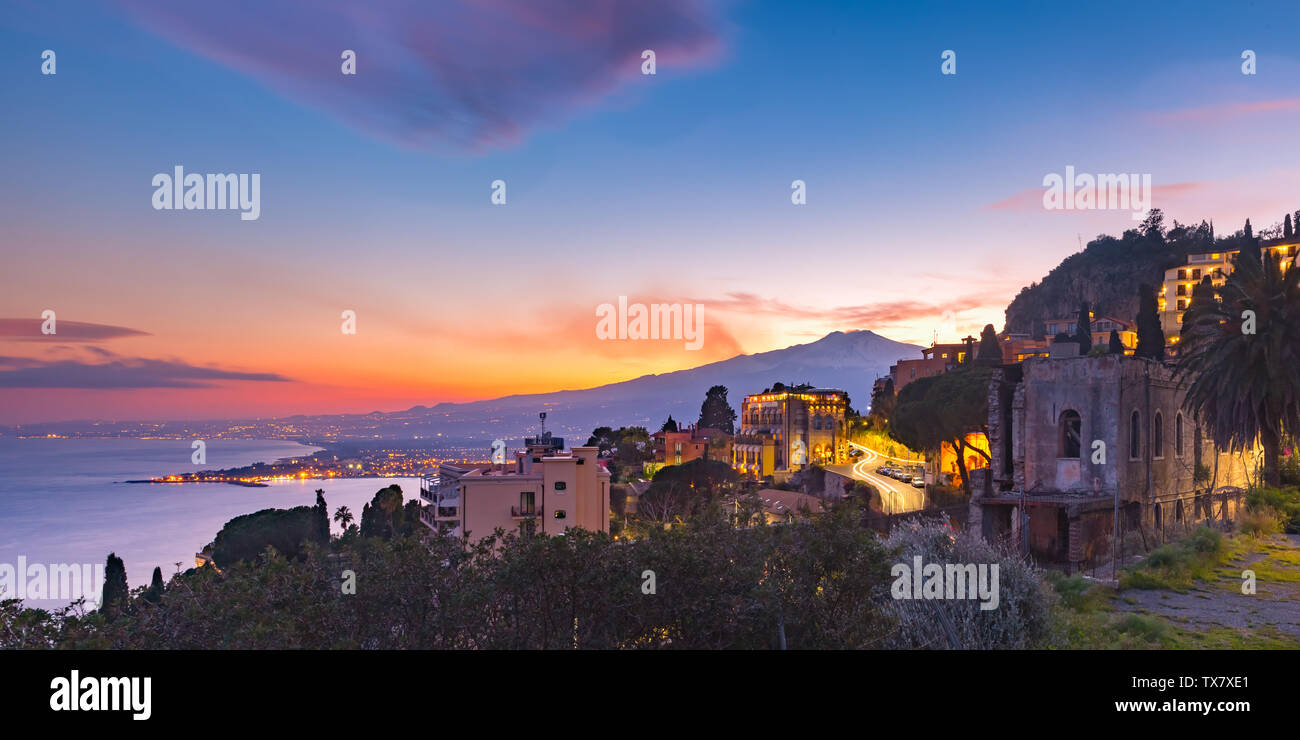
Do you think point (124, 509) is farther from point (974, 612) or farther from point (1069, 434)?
point (974, 612)

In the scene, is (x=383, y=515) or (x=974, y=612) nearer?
(x=974, y=612)

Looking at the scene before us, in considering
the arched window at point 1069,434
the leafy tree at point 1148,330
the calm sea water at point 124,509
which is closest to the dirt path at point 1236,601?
the arched window at point 1069,434

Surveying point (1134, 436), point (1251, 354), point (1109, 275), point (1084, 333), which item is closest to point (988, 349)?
point (1134, 436)

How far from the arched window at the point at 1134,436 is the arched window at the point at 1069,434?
1.60 metres

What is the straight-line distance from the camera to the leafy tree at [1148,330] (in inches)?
2132

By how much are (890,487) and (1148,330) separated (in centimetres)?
2703

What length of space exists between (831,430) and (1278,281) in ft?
221

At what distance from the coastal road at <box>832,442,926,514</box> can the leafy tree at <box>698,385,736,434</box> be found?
74.6 feet

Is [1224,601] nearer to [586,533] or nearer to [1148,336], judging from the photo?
[586,533]

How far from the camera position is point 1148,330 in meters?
57.8

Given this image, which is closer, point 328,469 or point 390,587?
point 390,587
